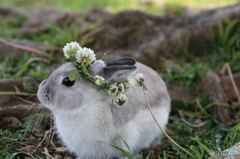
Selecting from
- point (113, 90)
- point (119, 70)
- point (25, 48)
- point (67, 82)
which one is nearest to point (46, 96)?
Answer: point (67, 82)

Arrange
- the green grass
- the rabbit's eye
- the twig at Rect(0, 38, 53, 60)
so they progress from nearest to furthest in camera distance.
Answer: the rabbit's eye < the twig at Rect(0, 38, 53, 60) < the green grass

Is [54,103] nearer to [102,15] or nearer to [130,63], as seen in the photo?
[130,63]

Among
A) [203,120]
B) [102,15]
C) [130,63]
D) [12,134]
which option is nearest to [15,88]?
[12,134]

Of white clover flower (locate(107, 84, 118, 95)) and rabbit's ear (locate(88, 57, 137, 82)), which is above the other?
rabbit's ear (locate(88, 57, 137, 82))

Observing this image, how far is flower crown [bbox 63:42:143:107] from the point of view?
314cm

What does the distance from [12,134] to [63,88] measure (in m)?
1.10

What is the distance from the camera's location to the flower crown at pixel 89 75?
3.14 m

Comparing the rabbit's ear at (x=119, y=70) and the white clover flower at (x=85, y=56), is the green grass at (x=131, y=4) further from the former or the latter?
the white clover flower at (x=85, y=56)

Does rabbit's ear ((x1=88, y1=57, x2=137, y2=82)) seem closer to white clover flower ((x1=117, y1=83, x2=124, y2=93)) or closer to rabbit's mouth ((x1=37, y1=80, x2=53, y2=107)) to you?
white clover flower ((x1=117, y1=83, x2=124, y2=93))

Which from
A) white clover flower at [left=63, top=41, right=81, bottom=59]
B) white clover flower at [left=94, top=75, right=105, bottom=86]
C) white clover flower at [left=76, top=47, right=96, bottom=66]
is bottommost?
white clover flower at [left=94, top=75, right=105, bottom=86]

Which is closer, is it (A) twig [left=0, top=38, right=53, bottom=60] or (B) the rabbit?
(B) the rabbit

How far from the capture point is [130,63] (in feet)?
10.8

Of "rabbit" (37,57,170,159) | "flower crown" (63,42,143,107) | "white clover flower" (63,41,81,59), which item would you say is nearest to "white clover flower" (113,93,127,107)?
"flower crown" (63,42,143,107)

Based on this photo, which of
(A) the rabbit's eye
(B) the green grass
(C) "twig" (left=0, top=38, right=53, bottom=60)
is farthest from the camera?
(B) the green grass
